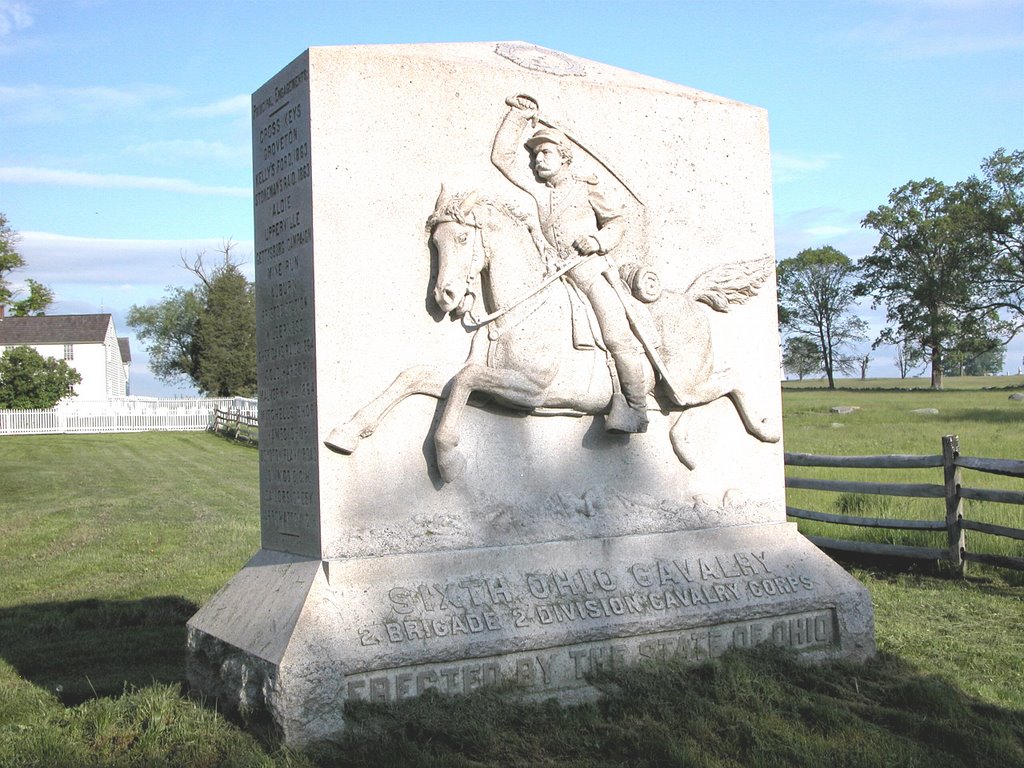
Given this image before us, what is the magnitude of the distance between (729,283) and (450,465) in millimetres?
2272

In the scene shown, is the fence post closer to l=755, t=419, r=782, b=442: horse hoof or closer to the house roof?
l=755, t=419, r=782, b=442: horse hoof

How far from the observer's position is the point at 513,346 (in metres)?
5.71

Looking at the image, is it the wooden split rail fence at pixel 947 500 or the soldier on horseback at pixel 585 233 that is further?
the wooden split rail fence at pixel 947 500

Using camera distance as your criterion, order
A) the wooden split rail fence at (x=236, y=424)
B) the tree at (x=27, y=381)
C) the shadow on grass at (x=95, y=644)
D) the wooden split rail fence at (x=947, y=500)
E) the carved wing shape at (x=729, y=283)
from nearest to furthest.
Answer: the shadow on grass at (x=95, y=644) < the carved wing shape at (x=729, y=283) < the wooden split rail fence at (x=947, y=500) < the wooden split rail fence at (x=236, y=424) < the tree at (x=27, y=381)

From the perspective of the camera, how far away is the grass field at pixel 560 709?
4.79 metres

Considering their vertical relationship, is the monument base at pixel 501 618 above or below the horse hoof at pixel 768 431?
below

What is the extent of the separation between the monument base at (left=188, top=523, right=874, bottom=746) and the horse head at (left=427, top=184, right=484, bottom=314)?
4.44 ft

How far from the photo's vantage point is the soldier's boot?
6.05m

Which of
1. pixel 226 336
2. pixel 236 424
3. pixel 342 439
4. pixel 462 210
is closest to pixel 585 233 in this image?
pixel 462 210

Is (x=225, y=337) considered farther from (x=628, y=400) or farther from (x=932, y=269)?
(x=628, y=400)

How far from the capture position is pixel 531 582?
561 cm

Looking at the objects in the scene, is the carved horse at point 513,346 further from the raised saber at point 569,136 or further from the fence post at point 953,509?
the fence post at point 953,509

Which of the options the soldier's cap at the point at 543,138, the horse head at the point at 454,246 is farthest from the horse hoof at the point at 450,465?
the soldier's cap at the point at 543,138

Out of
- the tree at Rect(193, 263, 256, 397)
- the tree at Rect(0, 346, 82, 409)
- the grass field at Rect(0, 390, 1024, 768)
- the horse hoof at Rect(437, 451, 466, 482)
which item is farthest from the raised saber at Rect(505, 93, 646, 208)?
the tree at Rect(193, 263, 256, 397)
